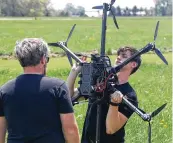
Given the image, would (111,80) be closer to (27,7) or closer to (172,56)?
(172,56)

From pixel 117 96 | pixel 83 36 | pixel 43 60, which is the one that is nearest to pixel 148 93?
pixel 117 96

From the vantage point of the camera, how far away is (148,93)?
1108cm

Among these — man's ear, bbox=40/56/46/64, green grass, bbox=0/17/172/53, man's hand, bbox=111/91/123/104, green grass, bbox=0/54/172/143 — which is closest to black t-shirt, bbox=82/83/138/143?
man's hand, bbox=111/91/123/104

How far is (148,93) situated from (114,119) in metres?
7.04

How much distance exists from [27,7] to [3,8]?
56.9 feet

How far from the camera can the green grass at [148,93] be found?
7371 mm

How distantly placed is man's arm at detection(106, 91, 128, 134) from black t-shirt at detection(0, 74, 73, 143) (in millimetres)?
376

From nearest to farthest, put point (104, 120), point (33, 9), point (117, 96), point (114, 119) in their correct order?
point (117, 96) → point (114, 119) → point (104, 120) → point (33, 9)

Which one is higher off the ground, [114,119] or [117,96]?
[117,96]

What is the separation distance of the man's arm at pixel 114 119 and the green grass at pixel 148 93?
273cm

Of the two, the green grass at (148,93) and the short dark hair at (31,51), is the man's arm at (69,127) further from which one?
the green grass at (148,93)

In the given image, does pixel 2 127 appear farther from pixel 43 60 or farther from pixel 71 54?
pixel 71 54

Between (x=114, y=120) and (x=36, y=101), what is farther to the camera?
(x=114, y=120)

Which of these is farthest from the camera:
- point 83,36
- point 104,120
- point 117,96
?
point 83,36
